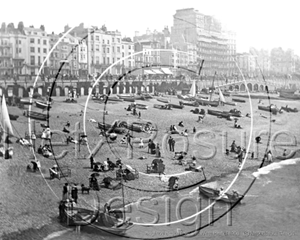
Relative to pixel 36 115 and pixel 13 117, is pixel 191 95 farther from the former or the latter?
pixel 13 117

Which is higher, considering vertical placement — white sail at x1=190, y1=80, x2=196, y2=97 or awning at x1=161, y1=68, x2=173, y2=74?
awning at x1=161, y1=68, x2=173, y2=74

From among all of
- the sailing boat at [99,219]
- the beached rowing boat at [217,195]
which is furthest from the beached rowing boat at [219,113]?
the sailing boat at [99,219]

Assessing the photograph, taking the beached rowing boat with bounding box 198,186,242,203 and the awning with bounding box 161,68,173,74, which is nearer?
the beached rowing boat with bounding box 198,186,242,203

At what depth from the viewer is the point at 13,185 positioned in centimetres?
→ 561

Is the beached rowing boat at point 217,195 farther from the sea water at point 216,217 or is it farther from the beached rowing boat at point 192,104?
the beached rowing boat at point 192,104

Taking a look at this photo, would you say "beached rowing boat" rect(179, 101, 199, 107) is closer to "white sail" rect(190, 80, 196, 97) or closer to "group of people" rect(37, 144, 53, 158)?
"white sail" rect(190, 80, 196, 97)

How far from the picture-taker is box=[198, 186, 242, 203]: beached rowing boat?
228 inches

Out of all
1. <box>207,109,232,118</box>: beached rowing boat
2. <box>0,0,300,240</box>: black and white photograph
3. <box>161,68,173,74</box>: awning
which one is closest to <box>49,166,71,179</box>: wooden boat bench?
<box>0,0,300,240</box>: black and white photograph

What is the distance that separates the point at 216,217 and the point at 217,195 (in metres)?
0.57

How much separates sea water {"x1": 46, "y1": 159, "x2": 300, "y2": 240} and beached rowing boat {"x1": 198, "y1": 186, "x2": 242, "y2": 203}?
3.3 inches

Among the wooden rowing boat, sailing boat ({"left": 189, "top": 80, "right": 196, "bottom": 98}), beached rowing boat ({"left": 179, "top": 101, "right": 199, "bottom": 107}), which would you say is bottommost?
the wooden rowing boat

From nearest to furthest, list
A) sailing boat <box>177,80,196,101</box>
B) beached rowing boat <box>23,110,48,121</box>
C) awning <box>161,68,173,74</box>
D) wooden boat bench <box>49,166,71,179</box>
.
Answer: wooden boat bench <box>49,166,71,179</box> < beached rowing boat <box>23,110,48,121</box> < awning <box>161,68,173,74</box> < sailing boat <box>177,80,196,101</box>

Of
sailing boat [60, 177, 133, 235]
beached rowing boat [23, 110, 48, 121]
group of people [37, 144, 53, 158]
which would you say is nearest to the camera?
sailing boat [60, 177, 133, 235]

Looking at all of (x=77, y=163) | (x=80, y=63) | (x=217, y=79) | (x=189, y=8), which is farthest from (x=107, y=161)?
(x=217, y=79)
